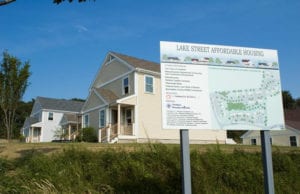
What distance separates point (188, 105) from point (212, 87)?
865 mm

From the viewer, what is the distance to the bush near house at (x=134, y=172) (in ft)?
31.8

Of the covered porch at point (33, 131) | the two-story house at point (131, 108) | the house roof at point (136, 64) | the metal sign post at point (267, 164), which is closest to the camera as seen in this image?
the metal sign post at point (267, 164)

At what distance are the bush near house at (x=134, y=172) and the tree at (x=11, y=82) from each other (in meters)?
12.2

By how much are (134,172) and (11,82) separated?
15.7m

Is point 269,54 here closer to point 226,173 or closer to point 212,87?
point 212,87

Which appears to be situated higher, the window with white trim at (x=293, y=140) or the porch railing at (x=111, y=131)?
the porch railing at (x=111, y=131)

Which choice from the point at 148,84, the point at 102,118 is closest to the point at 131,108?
the point at 148,84

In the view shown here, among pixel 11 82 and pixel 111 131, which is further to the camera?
pixel 111 131

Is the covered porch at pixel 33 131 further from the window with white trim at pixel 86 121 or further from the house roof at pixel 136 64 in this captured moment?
the house roof at pixel 136 64

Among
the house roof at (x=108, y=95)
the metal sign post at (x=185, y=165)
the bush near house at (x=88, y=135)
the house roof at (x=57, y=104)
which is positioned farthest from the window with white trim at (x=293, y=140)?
the metal sign post at (x=185, y=165)

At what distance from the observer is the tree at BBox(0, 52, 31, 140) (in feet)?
73.6

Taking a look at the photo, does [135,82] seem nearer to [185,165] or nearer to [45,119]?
[185,165]

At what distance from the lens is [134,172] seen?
10383 mm

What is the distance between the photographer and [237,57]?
318 inches
